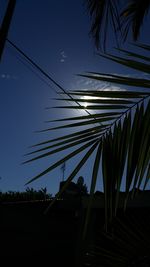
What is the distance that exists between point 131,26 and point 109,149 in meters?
3.99

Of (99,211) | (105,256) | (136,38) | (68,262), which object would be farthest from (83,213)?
(105,256)

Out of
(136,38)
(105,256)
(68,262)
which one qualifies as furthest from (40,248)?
(105,256)

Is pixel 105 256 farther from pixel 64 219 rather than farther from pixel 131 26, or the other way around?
pixel 64 219

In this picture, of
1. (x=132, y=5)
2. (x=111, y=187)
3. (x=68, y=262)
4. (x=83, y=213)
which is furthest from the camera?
(x=68, y=262)

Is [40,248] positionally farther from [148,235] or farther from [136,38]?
[148,235]

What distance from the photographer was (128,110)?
1479 millimetres

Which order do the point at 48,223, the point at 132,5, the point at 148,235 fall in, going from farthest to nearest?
the point at 48,223 < the point at 132,5 < the point at 148,235

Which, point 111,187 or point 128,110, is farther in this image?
point 128,110

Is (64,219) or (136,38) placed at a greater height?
(136,38)

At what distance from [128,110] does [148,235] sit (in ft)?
2.15

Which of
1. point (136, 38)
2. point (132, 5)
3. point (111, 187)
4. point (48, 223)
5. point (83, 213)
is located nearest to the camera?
point (111, 187)

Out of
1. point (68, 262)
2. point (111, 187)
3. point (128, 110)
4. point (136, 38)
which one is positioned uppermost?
point (136, 38)

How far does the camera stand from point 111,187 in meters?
1.38

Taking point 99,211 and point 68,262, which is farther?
point 68,262
